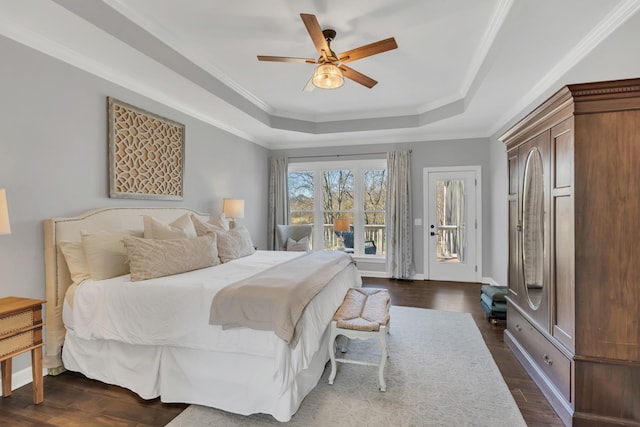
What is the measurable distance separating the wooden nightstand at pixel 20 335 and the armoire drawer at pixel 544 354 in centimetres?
344

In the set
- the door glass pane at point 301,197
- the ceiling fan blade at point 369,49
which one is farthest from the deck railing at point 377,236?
the ceiling fan blade at point 369,49

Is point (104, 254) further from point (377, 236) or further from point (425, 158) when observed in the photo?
point (425, 158)

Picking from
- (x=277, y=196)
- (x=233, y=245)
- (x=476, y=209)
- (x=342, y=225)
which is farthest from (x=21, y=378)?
(x=476, y=209)

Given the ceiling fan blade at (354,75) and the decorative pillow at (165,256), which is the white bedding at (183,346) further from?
the ceiling fan blade at (354,75)

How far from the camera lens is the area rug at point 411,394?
1.96 m

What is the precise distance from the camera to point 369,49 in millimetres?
2529

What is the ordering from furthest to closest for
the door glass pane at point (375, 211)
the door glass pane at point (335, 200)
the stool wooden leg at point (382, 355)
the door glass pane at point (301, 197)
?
the door glass pane at point (301, 197) → the door glass pane at point (335, 200) → the door glass pane at point (375, 211) → the stool wooden leg at point (382, 355)

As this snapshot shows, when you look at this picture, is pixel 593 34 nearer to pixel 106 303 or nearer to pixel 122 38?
pixel 122 38

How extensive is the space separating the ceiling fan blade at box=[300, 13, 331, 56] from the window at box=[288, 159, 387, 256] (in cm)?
368

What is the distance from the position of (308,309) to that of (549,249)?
5.72 feet

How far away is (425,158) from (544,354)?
4120mm

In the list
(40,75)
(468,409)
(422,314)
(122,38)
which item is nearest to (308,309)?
(468,409)

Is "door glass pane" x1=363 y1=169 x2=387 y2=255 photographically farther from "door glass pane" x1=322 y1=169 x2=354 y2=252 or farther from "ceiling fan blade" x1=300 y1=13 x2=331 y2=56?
"ceiling fan blade" x1=300 y1=13 x2=331 y2=56

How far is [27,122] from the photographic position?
243 centimetres
